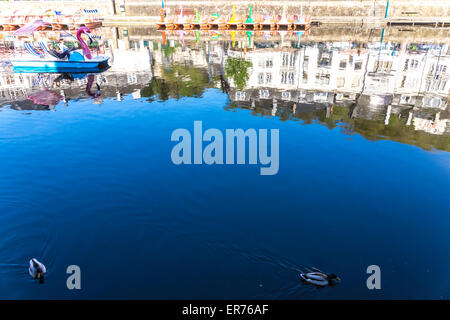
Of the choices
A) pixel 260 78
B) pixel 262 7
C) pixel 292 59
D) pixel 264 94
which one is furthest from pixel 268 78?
pixel 262 7

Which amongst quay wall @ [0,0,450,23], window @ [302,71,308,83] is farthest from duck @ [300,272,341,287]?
quay wall @ [0,0,450,23]

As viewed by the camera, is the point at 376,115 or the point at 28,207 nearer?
the point at 28,207

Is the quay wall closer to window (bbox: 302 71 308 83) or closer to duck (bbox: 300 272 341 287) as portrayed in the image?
window (bbox: 302 71 308 83)

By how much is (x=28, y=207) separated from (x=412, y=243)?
1712 centimetres

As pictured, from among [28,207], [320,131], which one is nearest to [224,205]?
[28,207]

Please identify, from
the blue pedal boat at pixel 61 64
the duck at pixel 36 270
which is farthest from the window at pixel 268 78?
the duck at pixel 36 270

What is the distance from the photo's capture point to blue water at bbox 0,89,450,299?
1188cm

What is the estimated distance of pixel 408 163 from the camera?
65.4 feet

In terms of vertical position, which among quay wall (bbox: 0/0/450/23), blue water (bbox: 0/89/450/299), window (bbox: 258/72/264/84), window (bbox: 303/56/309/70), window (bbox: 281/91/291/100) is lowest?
blue water (bbox: 0/89/450/299)

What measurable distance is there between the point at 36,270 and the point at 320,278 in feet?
32.4

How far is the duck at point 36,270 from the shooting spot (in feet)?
38.2

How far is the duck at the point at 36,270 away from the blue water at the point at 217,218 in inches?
9.0

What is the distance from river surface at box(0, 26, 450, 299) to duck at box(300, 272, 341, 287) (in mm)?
255
